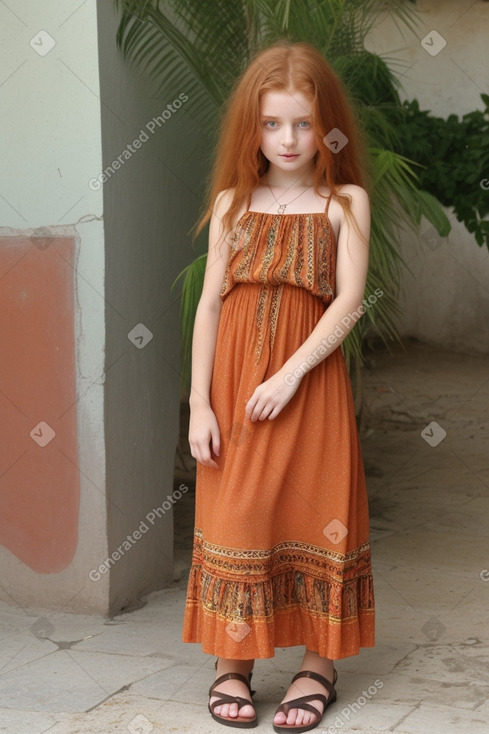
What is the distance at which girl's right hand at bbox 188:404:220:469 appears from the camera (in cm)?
264

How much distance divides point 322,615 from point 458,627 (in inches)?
37.6

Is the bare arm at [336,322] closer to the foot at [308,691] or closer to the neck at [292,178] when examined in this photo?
the neck at [292,178]

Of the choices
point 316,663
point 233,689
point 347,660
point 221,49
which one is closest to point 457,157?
point 221,49

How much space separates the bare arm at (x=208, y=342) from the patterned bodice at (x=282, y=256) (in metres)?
0.07

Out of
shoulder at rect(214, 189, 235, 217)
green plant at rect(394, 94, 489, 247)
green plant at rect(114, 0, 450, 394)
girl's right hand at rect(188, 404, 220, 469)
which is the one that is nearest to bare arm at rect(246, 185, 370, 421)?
girl's right hand at rect(188, 404, 220, 469)

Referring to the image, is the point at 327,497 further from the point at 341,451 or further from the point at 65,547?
the point at 65,547

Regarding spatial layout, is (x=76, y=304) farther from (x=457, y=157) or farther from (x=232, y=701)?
(x=457, y=157)

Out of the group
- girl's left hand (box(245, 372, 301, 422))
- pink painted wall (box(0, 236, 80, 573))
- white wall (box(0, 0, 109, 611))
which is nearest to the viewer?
girl's left hand (box(245, 372, 301, 422))

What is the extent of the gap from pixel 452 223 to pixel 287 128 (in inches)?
235

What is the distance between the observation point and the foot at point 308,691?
103 inches

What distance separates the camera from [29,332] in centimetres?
349

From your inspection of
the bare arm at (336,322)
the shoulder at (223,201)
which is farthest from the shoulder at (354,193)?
the shoulder at (223,201)

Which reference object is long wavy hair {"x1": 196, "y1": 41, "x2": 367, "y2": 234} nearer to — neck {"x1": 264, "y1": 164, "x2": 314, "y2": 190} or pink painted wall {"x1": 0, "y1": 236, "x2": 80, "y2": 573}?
neck {"x1": 264, "y1": 164, "x2": 314, "y2": 190}

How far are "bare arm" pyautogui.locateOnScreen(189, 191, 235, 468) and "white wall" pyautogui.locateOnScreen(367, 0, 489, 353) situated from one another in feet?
17.5
